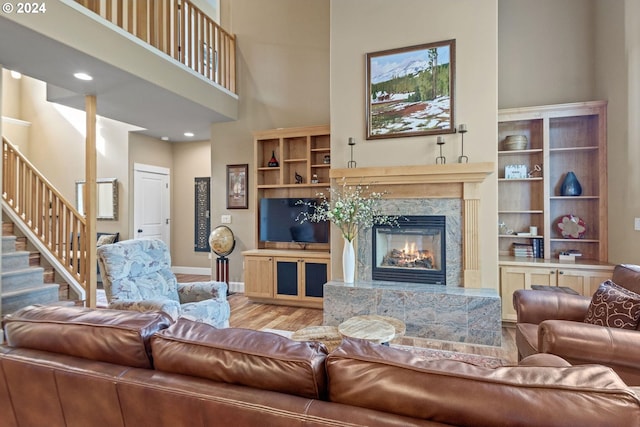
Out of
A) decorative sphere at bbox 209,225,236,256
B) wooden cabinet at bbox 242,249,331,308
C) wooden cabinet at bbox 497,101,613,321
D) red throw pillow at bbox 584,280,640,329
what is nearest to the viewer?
red throw pillow at bbox 584,280,640,329

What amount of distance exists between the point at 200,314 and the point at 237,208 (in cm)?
301

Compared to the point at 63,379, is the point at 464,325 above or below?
below

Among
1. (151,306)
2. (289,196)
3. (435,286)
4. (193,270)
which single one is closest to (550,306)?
(435,286)

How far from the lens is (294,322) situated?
13.4 ft

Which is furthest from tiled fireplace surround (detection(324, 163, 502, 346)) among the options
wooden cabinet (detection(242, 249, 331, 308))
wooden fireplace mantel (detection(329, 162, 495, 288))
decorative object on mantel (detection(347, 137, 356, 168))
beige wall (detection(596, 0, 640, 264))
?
beige wall (detection(596, 0, 640, 264))

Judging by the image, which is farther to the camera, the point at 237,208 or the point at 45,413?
the point at 237,208

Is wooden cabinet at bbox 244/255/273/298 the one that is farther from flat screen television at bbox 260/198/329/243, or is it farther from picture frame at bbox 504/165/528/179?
picture frame at bbox 504/165/528/179

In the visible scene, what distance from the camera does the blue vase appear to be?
3930 mm

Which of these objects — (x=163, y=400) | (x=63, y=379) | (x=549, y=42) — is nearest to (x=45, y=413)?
(x=63, y=379)

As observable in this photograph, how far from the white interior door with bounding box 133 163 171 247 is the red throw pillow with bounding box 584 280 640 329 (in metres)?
6.75

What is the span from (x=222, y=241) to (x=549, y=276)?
14.4 feet

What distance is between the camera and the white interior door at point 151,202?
6520mm

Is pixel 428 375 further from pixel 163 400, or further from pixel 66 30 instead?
pixel 66 30

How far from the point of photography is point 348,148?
4.22 metres
